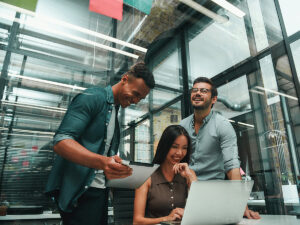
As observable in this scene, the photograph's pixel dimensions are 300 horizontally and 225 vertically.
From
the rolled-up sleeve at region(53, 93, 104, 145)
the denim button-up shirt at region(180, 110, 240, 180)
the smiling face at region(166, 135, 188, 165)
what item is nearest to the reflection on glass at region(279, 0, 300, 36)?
the denim button-up shirt at region(180, 110, 240, 180)

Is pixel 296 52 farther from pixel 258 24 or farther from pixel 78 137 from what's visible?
pixel 78 137

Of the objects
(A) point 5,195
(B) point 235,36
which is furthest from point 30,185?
(B) point 235,36

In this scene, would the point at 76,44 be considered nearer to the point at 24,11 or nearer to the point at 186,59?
the point at 24,11

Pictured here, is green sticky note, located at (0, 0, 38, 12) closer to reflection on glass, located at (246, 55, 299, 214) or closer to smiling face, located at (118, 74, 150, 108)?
smiling face, located at (118, 74, 150, 108)

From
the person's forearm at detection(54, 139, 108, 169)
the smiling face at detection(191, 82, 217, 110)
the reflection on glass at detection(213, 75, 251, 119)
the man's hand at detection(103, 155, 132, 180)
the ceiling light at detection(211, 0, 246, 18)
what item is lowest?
the man's hand at detection(103, 155, 132, 180)

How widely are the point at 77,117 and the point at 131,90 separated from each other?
360 mm

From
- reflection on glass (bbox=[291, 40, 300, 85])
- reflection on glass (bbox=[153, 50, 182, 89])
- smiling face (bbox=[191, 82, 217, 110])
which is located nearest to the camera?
smiling face (bbox=[191, 82, 217, 110])

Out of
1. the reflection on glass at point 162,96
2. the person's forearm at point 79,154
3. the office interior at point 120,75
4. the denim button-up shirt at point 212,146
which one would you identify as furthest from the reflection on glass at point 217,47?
the person's forearm at point 79,154

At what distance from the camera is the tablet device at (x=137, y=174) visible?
0.71 m

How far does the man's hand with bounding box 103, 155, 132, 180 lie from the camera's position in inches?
28.2

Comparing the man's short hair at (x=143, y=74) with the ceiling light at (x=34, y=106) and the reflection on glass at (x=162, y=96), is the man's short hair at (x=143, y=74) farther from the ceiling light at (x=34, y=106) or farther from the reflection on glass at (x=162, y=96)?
the reflection on glass at (x=162, y=96)

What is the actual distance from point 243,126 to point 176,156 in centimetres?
137

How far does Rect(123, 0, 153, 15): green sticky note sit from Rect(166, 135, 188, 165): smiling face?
147 centimetres

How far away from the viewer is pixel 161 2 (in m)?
2.59
